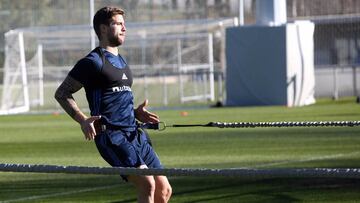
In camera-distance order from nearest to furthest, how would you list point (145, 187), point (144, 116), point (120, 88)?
point (145, 187), point (120, 88), point (144, 116)

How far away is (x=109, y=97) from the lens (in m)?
8.62

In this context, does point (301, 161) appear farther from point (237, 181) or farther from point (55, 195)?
point (55, 195)

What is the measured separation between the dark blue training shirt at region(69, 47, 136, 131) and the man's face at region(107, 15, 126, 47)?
13cm

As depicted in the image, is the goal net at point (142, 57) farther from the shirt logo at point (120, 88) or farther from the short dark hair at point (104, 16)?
the short dark hair at point (104, 16)

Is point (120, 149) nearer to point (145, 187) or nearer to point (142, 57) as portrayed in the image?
point (145, 187)

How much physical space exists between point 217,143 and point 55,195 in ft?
24.6

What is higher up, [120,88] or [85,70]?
[85,70]

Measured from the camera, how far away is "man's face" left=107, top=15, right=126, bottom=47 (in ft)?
28.1

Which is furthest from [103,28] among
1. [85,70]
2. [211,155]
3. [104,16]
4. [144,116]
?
[211,155]

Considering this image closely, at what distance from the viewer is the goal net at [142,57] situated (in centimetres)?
3556

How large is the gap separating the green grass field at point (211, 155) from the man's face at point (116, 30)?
3.86 metres

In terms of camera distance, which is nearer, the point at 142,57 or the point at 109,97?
the point at 109,97

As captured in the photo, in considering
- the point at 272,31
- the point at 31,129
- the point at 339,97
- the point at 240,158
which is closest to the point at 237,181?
the point at 240,158

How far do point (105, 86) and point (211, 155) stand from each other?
360 inches
